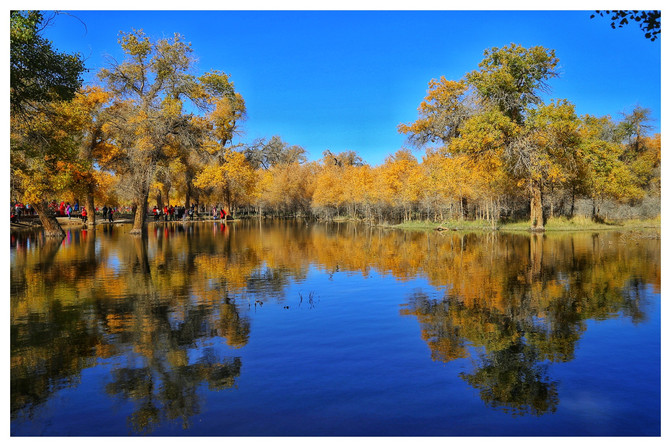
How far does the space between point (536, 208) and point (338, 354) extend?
38510 mm

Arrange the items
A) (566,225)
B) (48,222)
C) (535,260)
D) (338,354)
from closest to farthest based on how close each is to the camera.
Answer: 1. (338,354)
2. (535,260)
3. (48,222)
4. (566,225)

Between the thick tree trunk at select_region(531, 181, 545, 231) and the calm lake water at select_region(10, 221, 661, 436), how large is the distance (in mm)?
25846

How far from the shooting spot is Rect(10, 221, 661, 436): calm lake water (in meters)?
5.84

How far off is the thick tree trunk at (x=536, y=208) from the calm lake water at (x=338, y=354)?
2585cm

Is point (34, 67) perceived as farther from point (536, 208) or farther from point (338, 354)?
point (536, 208)

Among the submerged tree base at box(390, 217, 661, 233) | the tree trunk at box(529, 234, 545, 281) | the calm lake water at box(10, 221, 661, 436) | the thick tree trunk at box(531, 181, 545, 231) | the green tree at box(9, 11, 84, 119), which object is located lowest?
the calm lake water at box(10, 221, 661, 436)

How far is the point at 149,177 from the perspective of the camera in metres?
37.8

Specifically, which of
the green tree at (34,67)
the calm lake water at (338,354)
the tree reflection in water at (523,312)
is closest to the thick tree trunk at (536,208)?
the tree reflection in water at (523,312)

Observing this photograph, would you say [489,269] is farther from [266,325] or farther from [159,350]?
[159,350]

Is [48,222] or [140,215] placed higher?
[140,215]

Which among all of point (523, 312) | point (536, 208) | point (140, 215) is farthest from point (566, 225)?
point (523, 312)

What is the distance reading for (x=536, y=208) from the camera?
4247cm

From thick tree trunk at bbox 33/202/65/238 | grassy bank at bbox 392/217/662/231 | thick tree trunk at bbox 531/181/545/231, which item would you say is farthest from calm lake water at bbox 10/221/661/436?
grassy bank at bbox 392/217/662/231

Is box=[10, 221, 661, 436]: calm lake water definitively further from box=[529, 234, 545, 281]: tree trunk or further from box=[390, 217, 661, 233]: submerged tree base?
box=[390, 217, 661, 233]: submerged tree base
